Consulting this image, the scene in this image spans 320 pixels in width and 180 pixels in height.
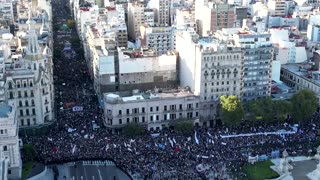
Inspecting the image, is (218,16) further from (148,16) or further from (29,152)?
(29,152)

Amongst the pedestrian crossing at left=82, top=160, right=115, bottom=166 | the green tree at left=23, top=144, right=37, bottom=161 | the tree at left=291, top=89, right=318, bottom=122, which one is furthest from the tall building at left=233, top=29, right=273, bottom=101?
the green tree at left=23, top=144, right=37, bottom=161

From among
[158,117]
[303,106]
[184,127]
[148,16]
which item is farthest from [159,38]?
[303,106]

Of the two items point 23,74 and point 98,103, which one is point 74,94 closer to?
point 98,103

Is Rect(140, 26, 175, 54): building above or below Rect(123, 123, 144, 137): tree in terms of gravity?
above

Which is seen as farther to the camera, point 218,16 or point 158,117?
point 218,16

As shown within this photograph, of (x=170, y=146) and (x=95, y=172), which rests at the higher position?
(x=170, y=146)

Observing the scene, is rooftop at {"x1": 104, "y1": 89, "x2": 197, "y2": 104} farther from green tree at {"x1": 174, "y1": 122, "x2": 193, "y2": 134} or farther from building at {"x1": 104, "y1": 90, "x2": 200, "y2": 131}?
green tree at {"x1": 174, "y1": 122, "x2": 193, "y2": 134}

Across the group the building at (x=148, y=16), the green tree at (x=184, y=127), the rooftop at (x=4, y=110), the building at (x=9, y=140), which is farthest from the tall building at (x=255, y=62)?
the building at (x=148, y=16)

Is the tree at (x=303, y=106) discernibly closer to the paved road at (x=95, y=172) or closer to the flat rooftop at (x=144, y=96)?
the flat rooftop at (x=144, y=96)
